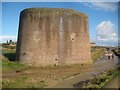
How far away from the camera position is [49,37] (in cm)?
2156

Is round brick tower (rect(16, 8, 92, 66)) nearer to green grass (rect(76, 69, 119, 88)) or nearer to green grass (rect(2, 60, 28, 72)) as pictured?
green grass (rect(2, 60, 28, 72))

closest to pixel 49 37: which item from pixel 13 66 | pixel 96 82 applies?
pixel 13 66

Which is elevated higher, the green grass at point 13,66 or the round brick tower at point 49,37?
the round brick tower at point 49,37

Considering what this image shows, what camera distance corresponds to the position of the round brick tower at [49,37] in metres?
21.5

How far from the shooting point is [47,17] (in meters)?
21.7

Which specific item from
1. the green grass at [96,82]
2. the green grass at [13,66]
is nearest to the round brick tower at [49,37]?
the green grass at [13,66]

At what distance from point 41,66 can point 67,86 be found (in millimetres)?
10209

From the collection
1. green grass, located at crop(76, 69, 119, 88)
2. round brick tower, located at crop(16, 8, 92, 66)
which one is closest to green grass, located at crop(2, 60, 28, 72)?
round brick tower, located at crop(16, 8, 92, 66)

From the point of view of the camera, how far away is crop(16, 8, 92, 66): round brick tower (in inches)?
848

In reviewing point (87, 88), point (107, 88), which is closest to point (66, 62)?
point (87, 88)

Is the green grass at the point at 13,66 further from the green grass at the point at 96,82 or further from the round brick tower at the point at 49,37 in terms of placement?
the green grass at the point at 96,82

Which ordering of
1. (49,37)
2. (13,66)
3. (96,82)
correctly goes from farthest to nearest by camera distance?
1. (49,37)
2. (13,66)
3. (96,82)

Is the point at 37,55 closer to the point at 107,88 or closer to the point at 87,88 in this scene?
the point at 87,88

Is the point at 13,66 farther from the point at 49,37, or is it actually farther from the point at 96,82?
the point at 96,82
